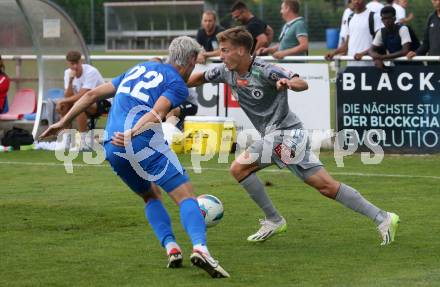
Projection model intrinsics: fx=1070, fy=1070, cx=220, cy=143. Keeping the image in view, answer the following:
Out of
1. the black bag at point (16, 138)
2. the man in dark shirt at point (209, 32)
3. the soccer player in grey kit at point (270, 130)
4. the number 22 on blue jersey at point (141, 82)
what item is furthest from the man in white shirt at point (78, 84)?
the number 22 on blue jersey at point (141, 82)

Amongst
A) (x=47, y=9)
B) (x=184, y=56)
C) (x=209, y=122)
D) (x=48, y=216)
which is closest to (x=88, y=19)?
(x=47, y=9)

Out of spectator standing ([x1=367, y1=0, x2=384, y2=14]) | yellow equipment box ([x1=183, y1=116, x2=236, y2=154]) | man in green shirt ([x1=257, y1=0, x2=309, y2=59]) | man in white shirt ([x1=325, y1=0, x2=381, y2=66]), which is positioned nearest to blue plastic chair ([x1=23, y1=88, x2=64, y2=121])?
yellow equipment box ([x1=183, y1=116, x2=236, y2=154])

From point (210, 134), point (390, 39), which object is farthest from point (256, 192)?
point (390, 39)

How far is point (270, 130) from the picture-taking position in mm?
9055

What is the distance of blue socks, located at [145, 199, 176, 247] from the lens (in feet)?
26.5

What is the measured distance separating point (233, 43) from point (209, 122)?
7420 millimetres

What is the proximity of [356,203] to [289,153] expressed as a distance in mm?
697

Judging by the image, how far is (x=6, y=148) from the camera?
664 inches

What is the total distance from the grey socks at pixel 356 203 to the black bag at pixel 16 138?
9.06 metres

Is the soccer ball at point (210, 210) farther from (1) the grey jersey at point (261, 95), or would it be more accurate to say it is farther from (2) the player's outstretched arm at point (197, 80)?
(2) the player's outstretched arm at point (197, 80)

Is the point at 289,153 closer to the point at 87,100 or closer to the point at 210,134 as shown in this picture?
the point at 87,100

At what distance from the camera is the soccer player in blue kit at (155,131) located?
24.9 ft

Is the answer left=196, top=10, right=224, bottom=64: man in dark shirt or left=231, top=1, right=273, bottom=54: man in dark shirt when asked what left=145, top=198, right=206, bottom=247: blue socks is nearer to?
left=231, top=1, right=273, bottom=54: man in dark shirt

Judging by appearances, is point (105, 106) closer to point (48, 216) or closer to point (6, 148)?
point (6, 148)
